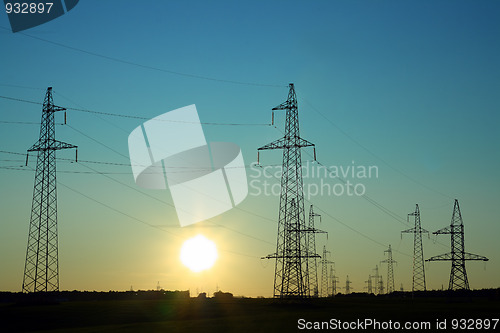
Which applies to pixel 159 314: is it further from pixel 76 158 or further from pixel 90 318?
pixel 76 158

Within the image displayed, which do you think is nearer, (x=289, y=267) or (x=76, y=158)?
(x=76, y=158)

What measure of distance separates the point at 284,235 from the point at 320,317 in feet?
63.6

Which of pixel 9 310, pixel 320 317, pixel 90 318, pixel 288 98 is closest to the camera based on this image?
pixel 320 317

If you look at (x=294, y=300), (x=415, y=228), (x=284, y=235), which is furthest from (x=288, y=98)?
(x=415, y=228)

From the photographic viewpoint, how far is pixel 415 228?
150750 mm

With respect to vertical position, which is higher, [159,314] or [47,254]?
[47,254]

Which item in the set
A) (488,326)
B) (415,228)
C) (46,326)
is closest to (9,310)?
(46,326)

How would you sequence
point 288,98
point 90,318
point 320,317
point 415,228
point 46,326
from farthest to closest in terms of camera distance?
point 415,228, point 288,98, point 90,318, point 320,317, point 46,326

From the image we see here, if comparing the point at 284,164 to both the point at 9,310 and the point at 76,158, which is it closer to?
the point at 76,158

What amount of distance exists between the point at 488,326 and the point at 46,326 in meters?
44.0

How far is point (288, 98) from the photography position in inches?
3474

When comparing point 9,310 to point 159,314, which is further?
point 159,314

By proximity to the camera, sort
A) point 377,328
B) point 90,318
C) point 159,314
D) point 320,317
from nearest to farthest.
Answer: point 377,328
point 320,317
point 90,318
point 159,314

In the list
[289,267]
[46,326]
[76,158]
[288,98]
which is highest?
[288,98]
